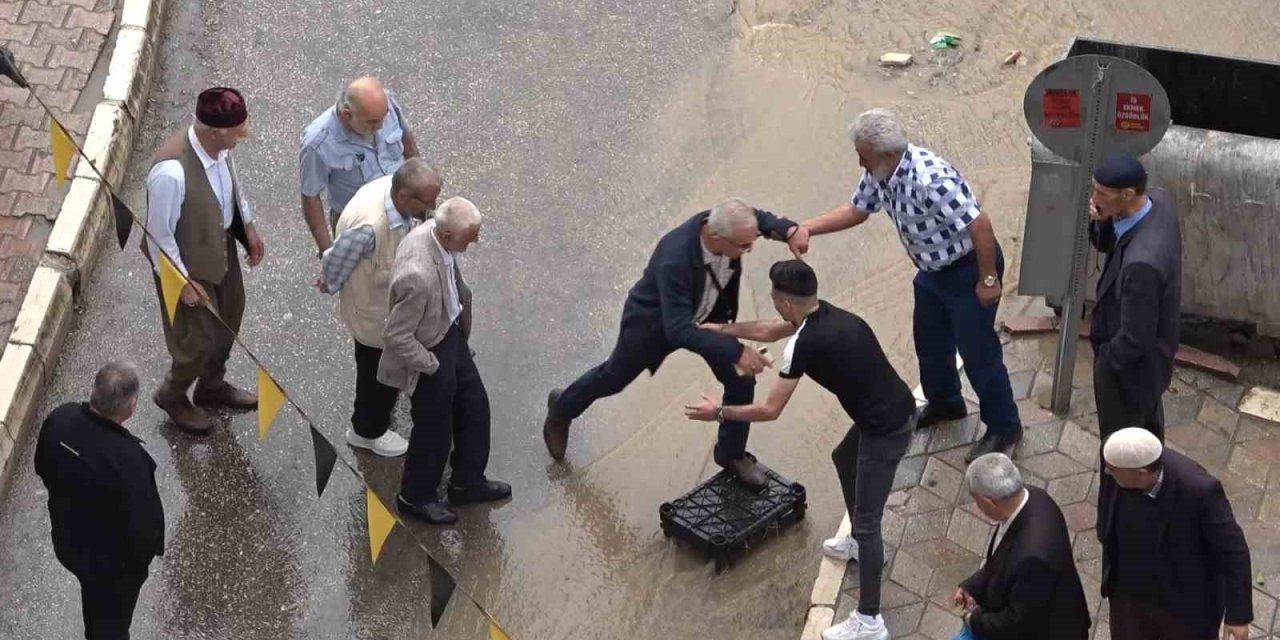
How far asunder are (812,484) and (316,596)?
7.99 ft

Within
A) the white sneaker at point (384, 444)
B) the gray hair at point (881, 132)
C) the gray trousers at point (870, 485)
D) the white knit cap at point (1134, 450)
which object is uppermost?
the gray hair at point (881, 132)

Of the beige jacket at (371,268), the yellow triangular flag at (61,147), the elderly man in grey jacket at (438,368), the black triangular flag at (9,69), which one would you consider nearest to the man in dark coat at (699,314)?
the elderly man in grey jacket at (438,368)

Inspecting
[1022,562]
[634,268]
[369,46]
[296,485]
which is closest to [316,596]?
[296,485]

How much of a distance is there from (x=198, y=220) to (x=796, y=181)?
3680 millimetres

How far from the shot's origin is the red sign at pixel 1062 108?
759cm

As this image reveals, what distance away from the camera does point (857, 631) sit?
24.0 ft

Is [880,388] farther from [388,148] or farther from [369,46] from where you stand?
[369,46]

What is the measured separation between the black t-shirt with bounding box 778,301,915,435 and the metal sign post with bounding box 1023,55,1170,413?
154 centimetres

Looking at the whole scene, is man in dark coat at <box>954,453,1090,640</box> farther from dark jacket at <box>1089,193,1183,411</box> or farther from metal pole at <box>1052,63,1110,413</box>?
metal pole at <box>1052,63,1110,413</box>

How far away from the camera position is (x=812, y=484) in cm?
838

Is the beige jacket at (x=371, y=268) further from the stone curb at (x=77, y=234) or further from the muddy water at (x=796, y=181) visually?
the stone curb at (x=77, y=234)

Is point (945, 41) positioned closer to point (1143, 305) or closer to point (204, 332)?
point (1143, 305)

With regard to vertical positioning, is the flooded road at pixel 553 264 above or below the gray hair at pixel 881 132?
below

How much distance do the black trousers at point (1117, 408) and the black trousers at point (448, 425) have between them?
283cm
